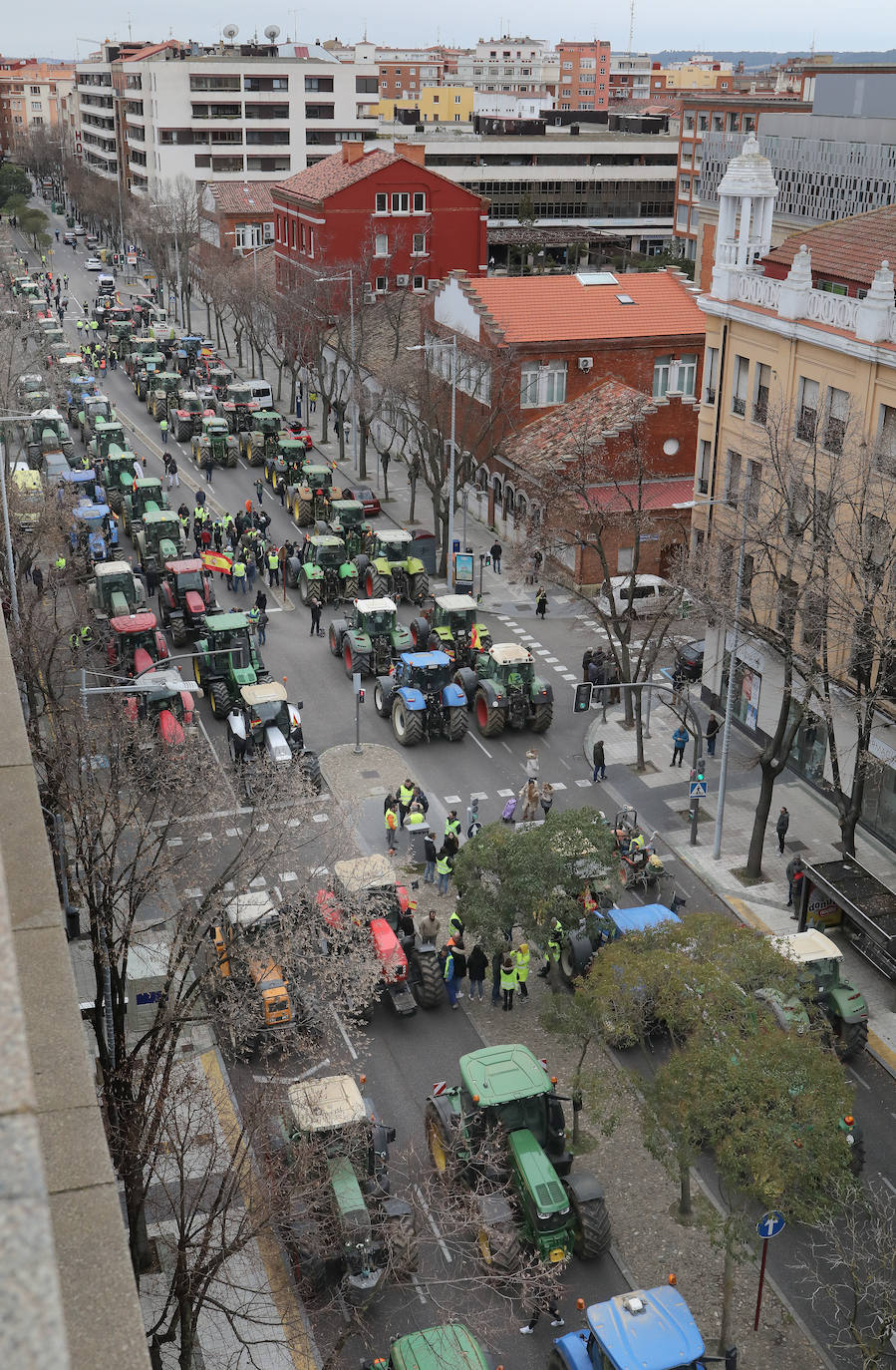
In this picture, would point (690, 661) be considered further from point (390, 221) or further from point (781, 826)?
point (390, 221)

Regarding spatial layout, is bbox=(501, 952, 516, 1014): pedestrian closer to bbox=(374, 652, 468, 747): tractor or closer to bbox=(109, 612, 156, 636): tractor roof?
bbox=(374, 652, 468, 747): tractor

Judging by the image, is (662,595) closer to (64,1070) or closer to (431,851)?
(431,851)

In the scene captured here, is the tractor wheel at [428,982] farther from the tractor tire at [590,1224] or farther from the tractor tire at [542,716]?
the tractor tire at [542,716]

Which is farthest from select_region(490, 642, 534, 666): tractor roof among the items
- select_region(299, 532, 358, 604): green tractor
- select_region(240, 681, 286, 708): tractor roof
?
select_region(299, 532, 358, 604): green tractor

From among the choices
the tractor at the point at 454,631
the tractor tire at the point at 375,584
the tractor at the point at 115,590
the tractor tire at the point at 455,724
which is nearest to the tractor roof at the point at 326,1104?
the tractor tire at the point at 455,724

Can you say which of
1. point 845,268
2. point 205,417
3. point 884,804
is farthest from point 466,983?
point 205,417

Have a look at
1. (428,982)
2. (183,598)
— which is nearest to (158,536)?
(183,598)
